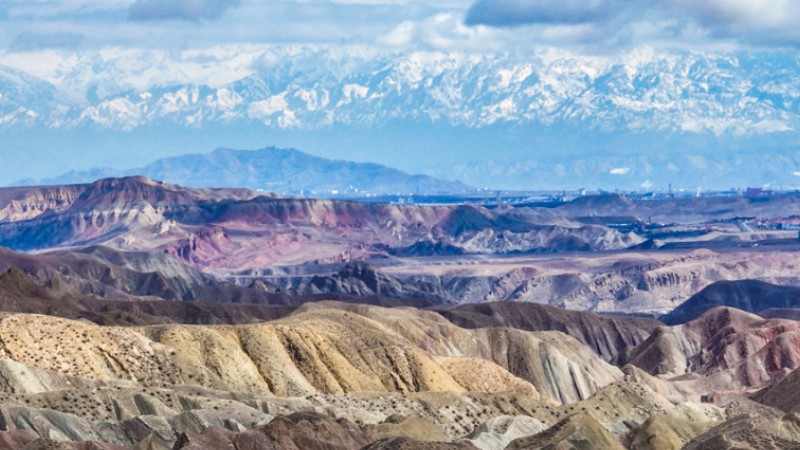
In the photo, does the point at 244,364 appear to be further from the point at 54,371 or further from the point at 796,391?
the point at 796,391

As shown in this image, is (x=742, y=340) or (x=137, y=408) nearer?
(x=137, y=408)

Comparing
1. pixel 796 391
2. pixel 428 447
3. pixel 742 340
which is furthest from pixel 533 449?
pixel 742 340

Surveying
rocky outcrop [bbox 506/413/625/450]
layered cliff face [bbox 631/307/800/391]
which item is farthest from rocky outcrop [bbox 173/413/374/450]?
layered cliff face [bbox 631/307/800/391]

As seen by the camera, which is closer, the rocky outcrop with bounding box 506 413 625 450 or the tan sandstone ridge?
the rocky outcrop with bounding box 506 413 625 450

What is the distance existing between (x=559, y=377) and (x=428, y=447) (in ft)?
281

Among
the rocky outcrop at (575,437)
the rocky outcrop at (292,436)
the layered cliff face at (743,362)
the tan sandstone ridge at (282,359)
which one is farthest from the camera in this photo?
the layered cliff face at (743,362)

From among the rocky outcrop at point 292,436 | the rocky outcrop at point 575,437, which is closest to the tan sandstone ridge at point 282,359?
the rocky outcrop at point 292,436

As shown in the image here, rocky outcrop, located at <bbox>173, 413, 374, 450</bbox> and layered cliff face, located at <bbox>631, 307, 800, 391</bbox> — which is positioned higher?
rocky outcrop, located at <bbox>173, 413, 374, 450</bbox>

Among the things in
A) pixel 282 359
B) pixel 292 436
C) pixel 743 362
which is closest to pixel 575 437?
pixel 292 436

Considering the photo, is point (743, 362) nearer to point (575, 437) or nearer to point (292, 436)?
point (575, 437)

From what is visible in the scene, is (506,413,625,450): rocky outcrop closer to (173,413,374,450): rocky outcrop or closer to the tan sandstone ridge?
(173,413,374,450): rocky outcrop

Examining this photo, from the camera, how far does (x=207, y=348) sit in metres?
129

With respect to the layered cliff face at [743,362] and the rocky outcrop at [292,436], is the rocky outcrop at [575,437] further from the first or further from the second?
the layered cliff face at [743,362]

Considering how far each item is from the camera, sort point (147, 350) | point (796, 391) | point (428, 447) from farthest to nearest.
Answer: point (796, 391) → point (147, 350) → point (428, 447)
